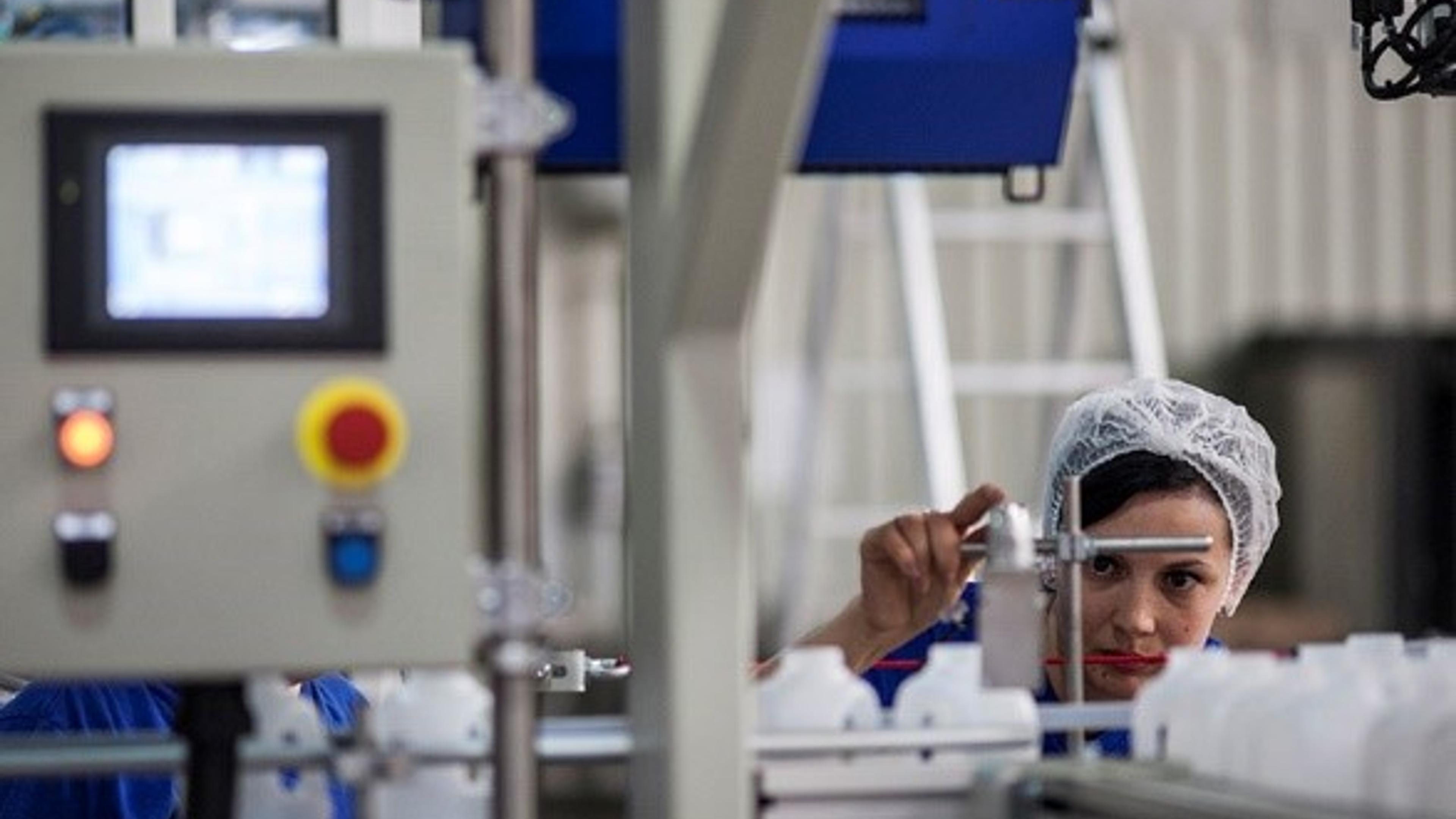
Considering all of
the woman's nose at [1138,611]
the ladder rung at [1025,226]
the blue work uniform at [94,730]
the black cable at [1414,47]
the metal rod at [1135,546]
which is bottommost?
the blue work uniform at [94,730]

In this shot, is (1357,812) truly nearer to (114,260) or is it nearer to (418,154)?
(418,154)

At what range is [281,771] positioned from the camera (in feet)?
6.20

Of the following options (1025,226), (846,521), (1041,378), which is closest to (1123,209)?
(1025,226)

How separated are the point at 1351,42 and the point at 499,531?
50.6 inches

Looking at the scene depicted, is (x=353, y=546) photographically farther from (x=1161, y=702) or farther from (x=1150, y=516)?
(x=1150, y=516)

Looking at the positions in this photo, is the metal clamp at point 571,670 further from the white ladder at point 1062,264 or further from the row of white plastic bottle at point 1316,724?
the white ladder at point 1062,264

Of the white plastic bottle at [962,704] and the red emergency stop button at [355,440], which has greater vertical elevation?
the red emergency stop button at [355,440]

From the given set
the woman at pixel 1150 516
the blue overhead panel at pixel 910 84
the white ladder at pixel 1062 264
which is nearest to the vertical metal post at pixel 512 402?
the blue overhead panel at pixel 910 84

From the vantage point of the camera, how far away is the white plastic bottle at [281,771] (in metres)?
1.82

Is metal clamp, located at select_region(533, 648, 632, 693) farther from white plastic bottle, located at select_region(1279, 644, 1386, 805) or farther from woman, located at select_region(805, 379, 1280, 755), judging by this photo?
white plastic bottle, located at select_region(1279, 644, 1386, 805)

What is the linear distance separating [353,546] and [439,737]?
0.20 meters

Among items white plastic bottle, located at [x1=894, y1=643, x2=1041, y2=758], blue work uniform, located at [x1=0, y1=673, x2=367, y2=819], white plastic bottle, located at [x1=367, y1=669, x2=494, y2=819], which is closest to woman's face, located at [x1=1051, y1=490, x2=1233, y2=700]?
blue work uniform, located at [x1=0, y1=673, x2=367, y2=819]

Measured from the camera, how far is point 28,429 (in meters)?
1.66

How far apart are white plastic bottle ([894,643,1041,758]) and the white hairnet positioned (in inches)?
42.7
